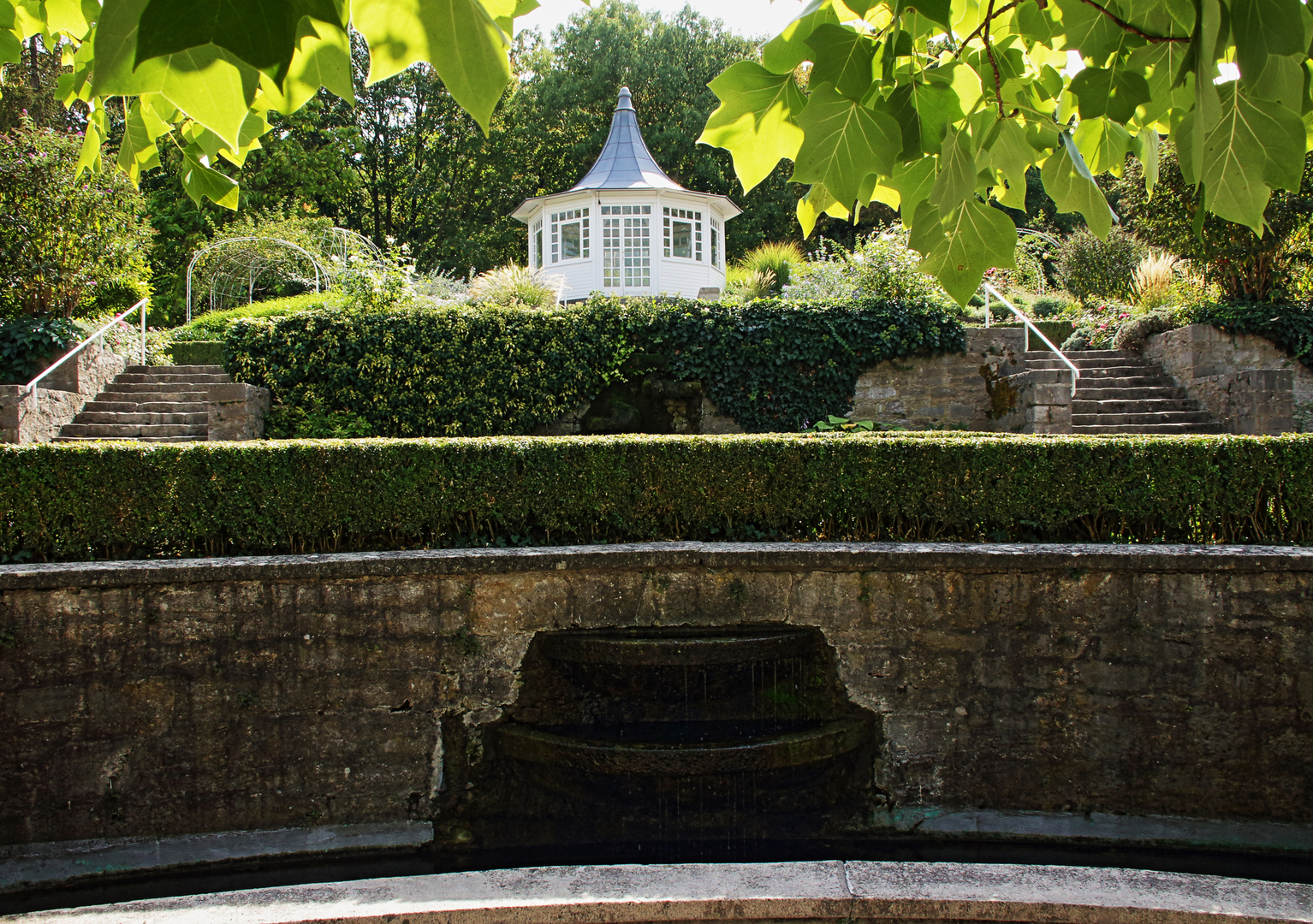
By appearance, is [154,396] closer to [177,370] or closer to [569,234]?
[177,370]

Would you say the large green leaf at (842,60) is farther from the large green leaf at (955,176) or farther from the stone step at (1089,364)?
the stone step at (1089,364)

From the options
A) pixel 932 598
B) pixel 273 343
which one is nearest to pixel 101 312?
pixel 273 343

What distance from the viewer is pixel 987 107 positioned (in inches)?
63.9

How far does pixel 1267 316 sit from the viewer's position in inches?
407

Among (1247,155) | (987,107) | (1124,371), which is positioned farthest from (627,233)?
(1247,155)

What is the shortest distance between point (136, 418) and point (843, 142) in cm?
1129

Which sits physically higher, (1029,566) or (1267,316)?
(1267,316)

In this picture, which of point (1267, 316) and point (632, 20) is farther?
point (632, 20)

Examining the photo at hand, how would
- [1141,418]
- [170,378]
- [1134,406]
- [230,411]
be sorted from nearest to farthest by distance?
[230,411], [1141,418], [1134,406], [170,378]

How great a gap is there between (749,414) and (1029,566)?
21.3 feet

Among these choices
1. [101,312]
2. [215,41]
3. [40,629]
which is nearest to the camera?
[215,41]

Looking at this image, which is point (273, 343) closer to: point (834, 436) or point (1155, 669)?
point (834, 436)

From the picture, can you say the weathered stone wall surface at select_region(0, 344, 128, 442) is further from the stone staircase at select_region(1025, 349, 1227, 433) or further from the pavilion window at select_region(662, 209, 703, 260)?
the pavilion window at select_region(662, 209, 703, 260)

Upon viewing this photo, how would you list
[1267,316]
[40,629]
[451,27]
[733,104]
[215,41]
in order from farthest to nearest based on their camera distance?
[1267,316] < [40,629] < [733,104] < [451,27] < [215,41]
